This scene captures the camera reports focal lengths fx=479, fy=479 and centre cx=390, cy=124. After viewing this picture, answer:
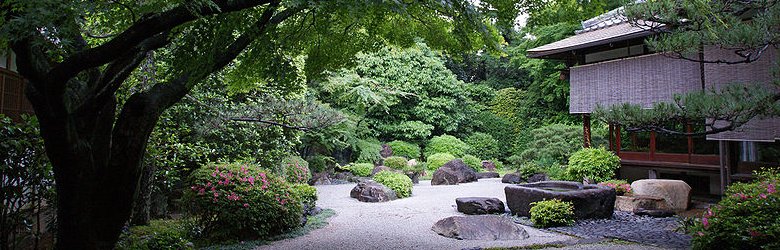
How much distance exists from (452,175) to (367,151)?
4.60 metres

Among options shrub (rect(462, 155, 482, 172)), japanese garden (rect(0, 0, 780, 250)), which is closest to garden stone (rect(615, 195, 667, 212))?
japanese garden (rect(0, 0, 780, 250))

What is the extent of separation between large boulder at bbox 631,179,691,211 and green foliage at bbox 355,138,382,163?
11.4 meters

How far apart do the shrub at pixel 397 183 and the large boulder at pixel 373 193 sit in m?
0.32

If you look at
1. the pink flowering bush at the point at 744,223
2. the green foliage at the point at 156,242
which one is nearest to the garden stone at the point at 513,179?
the pink flowering bush at the point at 744,223

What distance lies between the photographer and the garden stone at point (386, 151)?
22.0 meters

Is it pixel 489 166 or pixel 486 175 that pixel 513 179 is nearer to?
pixel 486 175

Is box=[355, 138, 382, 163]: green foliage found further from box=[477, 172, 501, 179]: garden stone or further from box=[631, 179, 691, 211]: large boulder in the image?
box=[631, 179, 691, 211]: large boulder

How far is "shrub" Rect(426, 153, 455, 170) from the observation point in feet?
69.8

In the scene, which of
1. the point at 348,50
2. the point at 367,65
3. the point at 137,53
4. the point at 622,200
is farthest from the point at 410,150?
the point at 137,53

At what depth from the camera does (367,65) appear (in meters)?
23.2

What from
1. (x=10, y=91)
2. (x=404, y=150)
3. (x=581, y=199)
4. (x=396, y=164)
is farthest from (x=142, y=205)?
(x=404, y=150)

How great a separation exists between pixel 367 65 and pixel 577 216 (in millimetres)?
15481

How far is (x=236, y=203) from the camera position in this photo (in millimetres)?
7234

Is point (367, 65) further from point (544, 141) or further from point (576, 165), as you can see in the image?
point (576, 165)
